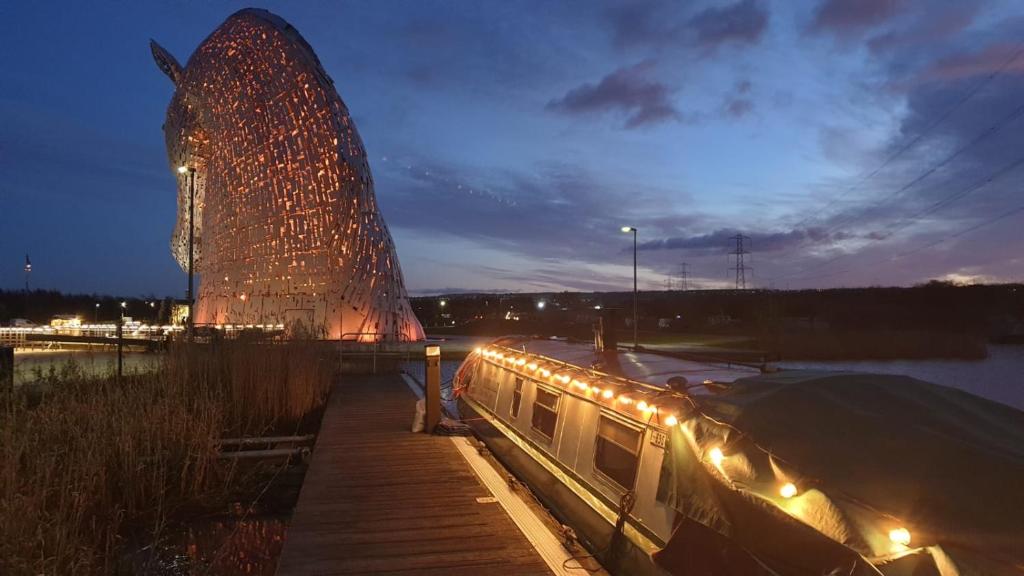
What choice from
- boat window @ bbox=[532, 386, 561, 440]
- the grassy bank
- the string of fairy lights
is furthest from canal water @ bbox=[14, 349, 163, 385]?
the grassy bank

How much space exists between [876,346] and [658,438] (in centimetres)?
5416

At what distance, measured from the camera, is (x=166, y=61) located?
3722cm

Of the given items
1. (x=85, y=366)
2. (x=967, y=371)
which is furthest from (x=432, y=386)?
(x=967, y=371)

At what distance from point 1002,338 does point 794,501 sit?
8954cm

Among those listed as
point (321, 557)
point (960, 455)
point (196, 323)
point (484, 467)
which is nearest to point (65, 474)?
point (321, 557)

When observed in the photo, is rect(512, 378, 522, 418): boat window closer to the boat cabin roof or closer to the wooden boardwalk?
the boat cabin roof

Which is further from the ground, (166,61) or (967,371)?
(166,61)

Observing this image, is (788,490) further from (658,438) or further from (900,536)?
(658,438)

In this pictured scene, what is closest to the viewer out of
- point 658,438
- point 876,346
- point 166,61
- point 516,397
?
point 658,438

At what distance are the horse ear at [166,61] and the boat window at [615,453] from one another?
A: 3685cm

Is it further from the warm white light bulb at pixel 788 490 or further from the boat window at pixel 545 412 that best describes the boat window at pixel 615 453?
the warm white light bulb at pixel 788 490

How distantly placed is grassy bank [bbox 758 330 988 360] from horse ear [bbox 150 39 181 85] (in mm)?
39230

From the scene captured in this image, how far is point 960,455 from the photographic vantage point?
404 cm

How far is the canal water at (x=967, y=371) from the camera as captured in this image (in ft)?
99.9
